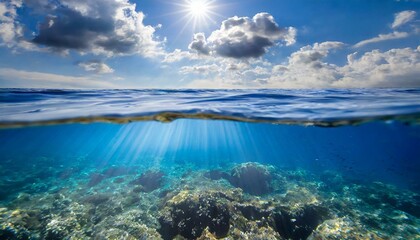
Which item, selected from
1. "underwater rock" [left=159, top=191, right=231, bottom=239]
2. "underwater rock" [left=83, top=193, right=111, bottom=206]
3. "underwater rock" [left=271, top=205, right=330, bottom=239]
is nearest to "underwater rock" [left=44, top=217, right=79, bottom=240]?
"underwater rock" [left=83, top=193, right=111, bottom=206]

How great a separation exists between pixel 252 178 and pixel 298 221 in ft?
32.5

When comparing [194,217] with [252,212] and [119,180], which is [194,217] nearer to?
[252,212]

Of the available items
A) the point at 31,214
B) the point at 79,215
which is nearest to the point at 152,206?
the point at 79,215

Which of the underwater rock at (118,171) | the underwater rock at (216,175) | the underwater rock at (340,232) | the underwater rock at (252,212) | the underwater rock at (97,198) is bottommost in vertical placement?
the underwater rock at (118,171)

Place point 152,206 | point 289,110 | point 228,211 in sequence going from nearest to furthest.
→ point 289,110, point 228,211, point 152,206

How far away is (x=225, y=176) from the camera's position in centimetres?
2366

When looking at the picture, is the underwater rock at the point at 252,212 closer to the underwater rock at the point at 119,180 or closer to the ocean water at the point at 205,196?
the ocean water at the point at 205,196

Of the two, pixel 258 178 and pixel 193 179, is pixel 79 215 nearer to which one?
pixel 193 179

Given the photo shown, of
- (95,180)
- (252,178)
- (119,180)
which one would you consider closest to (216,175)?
(252,178)

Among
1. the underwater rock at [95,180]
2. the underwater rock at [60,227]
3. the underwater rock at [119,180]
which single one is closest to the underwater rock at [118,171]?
the underwater rock at [95,180]

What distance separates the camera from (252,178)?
853 inches

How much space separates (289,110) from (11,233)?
13.7 m

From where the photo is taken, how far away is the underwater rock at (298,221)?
11.2 meters

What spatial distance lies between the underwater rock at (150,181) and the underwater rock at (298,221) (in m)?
12.3
